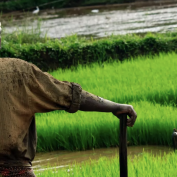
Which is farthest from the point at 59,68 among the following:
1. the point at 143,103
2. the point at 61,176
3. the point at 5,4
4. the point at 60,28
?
the point at 5,4

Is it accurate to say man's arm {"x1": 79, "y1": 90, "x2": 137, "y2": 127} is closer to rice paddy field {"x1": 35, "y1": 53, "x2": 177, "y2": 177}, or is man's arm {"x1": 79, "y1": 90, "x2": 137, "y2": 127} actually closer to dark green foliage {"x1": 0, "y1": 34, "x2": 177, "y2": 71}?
rice paddy field {"x1": 35, "y1": 53, "x2": 177, "y2": 177}

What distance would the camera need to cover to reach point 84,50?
8500 mm

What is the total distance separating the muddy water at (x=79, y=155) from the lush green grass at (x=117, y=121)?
0.11 meters

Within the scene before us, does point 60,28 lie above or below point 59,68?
above

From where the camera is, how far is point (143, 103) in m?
5.36

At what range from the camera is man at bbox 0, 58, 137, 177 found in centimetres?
206

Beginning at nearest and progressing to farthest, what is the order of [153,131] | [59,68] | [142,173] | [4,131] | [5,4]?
[4,131] → [142,173] → [153,131] → [59,68] → [5,4]

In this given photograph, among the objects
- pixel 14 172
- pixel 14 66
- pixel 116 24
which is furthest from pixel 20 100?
pixel 116 24

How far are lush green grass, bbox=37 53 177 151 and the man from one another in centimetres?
258

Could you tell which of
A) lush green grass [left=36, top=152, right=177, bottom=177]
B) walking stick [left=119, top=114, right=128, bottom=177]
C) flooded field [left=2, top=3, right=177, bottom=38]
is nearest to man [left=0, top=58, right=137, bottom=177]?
walking stick [left=119, top=114, right=128, bottom=177]

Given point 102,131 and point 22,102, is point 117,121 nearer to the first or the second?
point 102,131

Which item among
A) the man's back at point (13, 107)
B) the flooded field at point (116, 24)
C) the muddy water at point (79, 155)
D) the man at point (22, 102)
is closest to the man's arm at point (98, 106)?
the man at point (22, 102)

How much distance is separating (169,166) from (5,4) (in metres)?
25.7

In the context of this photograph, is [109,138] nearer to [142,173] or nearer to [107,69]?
[142,173]
